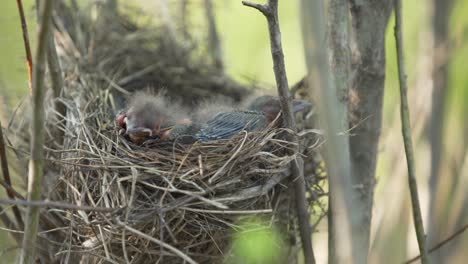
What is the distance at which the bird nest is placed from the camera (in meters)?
2.18

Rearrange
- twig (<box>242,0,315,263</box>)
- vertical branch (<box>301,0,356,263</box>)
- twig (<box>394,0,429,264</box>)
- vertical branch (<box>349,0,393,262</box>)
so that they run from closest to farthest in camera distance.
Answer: vertical branch (<box>301,0,356,263</box>) < twig (<box>242,0,315,263</box>) < twig (<box>394,0,429,264</box>) < vertical branch (<box>349,0,393,262</box>)

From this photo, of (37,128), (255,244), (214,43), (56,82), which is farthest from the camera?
(214,43)

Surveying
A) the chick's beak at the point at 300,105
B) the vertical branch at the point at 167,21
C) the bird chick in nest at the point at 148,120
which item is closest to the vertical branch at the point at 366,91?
the chick's beak at the point at 300,105

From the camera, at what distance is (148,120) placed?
2.82 metres

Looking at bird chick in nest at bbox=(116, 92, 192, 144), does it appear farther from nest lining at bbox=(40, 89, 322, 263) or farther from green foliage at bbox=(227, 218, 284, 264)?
green foliage at bbox=(227, 218, 284, 264)

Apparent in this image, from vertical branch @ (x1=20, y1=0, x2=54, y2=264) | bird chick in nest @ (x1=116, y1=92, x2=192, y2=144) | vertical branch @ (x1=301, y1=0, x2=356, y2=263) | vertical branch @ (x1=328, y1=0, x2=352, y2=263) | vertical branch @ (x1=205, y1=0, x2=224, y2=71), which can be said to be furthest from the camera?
vertical branch @ (x1=205, y1=0, x2=224, y2=71)

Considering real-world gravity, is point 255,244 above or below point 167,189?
below

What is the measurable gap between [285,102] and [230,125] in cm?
70

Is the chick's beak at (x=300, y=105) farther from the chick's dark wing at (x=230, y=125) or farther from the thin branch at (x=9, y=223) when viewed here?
the thin branch at (x=9, y=223)

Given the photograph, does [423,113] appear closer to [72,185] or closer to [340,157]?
[72,185]

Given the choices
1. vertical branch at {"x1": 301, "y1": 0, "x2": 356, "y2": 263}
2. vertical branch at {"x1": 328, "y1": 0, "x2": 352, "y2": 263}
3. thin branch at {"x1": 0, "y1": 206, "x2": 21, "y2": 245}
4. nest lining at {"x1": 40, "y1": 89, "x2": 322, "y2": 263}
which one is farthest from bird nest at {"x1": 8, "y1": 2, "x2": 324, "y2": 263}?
vertical branch at {"x1": 301, "y1": 0, "x2": 356, "y2": 263}

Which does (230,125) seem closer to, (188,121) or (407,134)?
(188,121)

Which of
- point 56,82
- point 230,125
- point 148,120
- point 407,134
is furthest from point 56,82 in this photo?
point 407,134

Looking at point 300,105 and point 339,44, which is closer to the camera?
point 339,44
